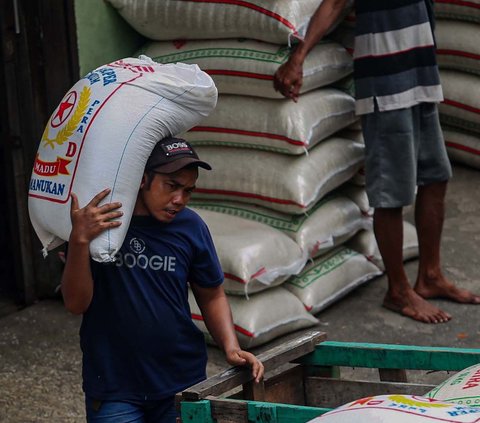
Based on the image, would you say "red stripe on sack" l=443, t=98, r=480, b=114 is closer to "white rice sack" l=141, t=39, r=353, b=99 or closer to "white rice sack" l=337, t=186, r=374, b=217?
"white rice sack" l=337, t=186, r=374, b=217

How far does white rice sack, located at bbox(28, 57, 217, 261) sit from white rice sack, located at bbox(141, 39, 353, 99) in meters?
1.73

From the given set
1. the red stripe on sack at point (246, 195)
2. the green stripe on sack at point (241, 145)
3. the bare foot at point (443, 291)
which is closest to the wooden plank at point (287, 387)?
the red stripe on sack at point (246, 195)

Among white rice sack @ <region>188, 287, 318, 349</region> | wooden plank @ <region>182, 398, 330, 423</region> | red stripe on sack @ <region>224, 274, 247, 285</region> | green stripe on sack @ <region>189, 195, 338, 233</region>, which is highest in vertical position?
wooden plank @ <region>182, 398, 330, 423</region>

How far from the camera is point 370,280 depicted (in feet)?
17.4

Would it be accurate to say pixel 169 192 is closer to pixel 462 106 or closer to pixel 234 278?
pixel 234 278

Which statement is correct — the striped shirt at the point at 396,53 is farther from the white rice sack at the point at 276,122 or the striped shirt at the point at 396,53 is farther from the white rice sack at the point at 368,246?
the white rice sack at the point at 368,246

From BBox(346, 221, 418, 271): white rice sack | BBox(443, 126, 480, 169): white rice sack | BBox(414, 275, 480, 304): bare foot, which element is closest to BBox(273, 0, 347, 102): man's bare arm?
BBox(346, 221, 418, 271): white rice sack

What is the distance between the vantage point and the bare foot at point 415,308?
4754 mm

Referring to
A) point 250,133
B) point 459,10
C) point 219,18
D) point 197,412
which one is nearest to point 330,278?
point 250,133

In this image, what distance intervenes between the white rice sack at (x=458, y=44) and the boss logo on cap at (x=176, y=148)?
3.66 metres

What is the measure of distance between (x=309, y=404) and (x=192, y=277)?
51cm

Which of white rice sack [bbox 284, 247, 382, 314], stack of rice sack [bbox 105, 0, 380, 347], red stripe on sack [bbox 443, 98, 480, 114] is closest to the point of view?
stack of rice sack [bbox 105, 0, 380, 347]

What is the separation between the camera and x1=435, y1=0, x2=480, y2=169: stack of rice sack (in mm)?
6073

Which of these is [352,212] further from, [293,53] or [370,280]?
[293,53]
